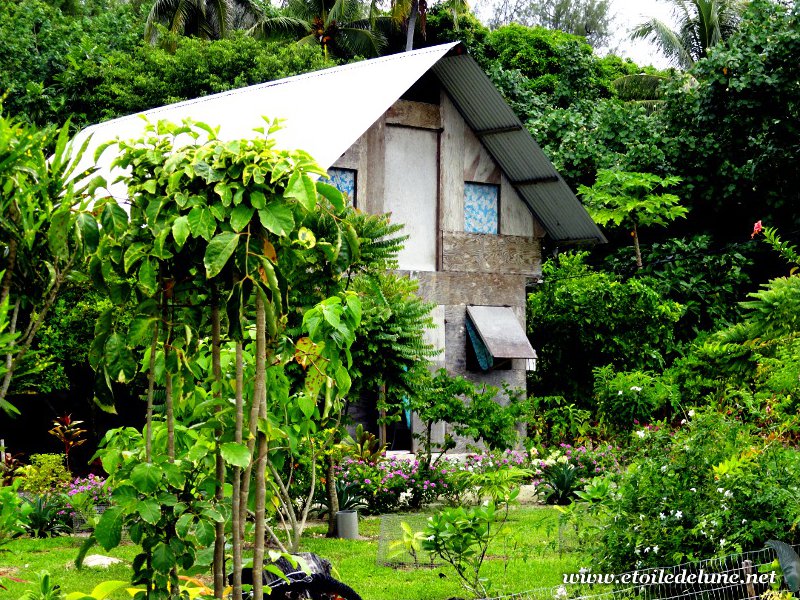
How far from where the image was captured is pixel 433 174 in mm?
16188

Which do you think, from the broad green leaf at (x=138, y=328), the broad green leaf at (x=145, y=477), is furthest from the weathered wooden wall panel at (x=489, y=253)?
the broad green leaf at (x=145, y=477)

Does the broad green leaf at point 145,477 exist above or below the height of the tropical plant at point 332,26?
below

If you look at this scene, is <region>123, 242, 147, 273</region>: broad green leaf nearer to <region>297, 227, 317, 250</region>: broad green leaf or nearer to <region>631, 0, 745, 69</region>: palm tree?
<region>297, 227, 317, 250</region>: broad green leaf

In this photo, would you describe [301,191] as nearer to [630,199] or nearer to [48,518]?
[48,518]

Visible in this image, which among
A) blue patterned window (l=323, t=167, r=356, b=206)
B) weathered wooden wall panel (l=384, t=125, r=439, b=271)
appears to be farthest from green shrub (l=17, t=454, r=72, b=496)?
weathered wooden wall panel (l=384, t=125, r=439, b=271)

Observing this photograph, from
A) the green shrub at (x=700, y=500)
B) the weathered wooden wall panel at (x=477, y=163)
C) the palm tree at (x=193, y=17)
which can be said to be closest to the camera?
the green shrub at (x=700, y=500)

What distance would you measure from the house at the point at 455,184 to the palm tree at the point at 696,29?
15512mm

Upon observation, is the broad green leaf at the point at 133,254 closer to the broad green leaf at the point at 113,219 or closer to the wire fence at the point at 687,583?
the broad green leaf at the point at 113,219

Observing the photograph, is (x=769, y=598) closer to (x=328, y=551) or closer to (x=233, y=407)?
(x=233, y=407)

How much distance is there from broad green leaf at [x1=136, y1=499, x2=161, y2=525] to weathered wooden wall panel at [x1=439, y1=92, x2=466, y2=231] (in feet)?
40.5

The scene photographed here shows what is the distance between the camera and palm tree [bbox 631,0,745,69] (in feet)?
98.0

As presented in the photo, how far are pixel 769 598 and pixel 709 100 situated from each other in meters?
17.9

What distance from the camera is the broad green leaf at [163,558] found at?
406 centimetres

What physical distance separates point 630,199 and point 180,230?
55.5 ft
